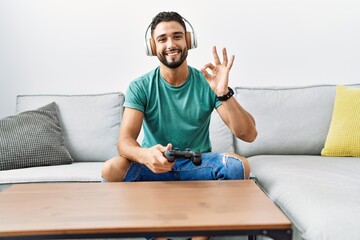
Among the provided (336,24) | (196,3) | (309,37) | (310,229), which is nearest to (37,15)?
(196,3)

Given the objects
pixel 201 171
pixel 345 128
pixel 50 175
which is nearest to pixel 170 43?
pixel 201 171

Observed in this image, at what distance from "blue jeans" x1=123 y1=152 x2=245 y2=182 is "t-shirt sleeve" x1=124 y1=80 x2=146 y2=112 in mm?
268

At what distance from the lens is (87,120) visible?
229cm

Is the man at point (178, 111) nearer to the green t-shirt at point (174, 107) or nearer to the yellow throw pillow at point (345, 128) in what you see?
the green t-shirt at point (174, 107)

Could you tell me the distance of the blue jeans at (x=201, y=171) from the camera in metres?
1.53

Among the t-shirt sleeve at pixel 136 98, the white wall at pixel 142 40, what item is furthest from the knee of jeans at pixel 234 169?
the white wall at pixel 142 40

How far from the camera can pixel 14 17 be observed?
2.55 m

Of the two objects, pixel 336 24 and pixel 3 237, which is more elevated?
pixel 336 24

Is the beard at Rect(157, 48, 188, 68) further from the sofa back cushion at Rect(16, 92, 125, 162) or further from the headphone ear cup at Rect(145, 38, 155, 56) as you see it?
the sofa back cushion at Rect(16, 92, 125, 162)

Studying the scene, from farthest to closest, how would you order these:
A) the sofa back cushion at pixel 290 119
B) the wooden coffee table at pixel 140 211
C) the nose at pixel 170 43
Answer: the sofa back cushion at pixel 290 119 → the nose at pixel 170 43 → the wooden coffee table at pixel 140 211

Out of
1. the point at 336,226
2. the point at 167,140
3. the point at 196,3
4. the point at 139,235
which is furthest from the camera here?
the point at 196,3

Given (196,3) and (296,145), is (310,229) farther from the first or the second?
(196,3)

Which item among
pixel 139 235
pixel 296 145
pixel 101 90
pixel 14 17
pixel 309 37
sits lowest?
pixel 296 145

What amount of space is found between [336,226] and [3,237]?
869 mm
